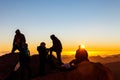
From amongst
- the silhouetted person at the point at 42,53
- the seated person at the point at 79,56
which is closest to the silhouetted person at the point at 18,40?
the silhouetted person at the point at 42,53

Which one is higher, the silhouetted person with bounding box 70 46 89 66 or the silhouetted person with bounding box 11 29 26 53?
the silhouetted person with bounding box 11 29 26 53

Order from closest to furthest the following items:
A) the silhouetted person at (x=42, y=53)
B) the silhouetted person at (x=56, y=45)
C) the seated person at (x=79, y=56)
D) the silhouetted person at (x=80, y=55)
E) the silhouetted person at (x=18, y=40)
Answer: the seated person at (x=79, y=56) → the silhouetted person at (x=80, y=55) → the silhouetted person at (x=42, y=53) → the silhouetted person at (x=18, y=40) → the silhouetted person at (x=56, y=45)

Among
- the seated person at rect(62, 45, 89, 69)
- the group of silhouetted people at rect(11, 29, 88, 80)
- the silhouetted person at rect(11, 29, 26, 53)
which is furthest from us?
the silhouetted person at rect(11, 29, 26, 53)

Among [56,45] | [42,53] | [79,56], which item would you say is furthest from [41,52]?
[79,56]

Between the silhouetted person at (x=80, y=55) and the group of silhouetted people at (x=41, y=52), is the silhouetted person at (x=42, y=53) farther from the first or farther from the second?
the silhouetted person at (x=80, y=55)

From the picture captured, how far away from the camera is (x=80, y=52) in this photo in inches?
915

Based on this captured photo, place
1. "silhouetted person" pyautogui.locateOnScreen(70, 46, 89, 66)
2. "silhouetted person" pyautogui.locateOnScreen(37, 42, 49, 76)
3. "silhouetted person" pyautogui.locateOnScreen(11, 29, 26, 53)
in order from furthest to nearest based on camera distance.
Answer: "silhouetted person" pyautogui.locateOnScreen(11, 29, 26, 53) → "silhouetted person" pyautogui.locateOnScreen(37, 42, 49, 76) → "silhouetted person" pyautogui.locateOnScreen(70, 46, 89, 66)

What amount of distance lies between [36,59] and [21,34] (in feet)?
14.8

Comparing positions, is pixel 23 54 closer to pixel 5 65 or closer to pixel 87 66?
pixel 87 66

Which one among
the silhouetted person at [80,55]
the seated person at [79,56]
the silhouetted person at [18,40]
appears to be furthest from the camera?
the silhouetted person at [18,40]

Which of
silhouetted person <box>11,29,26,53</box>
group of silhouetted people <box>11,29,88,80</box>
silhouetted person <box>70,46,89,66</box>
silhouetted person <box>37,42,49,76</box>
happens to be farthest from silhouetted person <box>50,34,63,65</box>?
silhouetted person <box>70,46,89,66</box>

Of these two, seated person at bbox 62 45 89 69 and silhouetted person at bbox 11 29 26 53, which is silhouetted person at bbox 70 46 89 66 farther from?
silhouetted person at bbox 11 29 26 53

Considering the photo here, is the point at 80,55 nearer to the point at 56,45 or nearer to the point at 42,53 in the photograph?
the point at 42,53

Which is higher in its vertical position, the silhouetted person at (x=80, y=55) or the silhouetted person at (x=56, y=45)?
the silhouetted person at (x=56, y=45)
